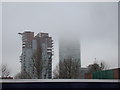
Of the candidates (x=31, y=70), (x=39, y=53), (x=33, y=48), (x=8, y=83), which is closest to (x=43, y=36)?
(x=33, y=48)

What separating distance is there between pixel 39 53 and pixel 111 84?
102 ft

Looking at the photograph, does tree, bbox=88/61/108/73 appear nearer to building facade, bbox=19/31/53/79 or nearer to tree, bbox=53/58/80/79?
tree, bbox=53/58/80/79

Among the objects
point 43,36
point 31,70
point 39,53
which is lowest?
point 31,70

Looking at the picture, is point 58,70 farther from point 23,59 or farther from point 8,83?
point 8,83

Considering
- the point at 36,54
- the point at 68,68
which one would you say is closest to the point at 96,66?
the point at 68,68

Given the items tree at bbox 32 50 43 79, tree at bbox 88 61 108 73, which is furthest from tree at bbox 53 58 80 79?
tree at bbox 32 50 43 79

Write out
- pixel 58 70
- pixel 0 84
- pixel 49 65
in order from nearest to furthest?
pixel 0 84 < pixel 58 70 < pixel 49 65

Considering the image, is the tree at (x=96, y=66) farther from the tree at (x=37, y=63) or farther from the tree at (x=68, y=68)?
the tree at (x=37, y=63)

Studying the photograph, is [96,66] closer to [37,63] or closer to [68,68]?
[68,68]

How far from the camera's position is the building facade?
1237 inches

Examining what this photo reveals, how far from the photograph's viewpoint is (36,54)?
34.3m

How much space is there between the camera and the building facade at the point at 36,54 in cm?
3142

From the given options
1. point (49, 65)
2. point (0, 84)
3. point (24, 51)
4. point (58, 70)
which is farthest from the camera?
point (24, 51)

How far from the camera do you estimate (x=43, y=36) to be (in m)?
39.6
